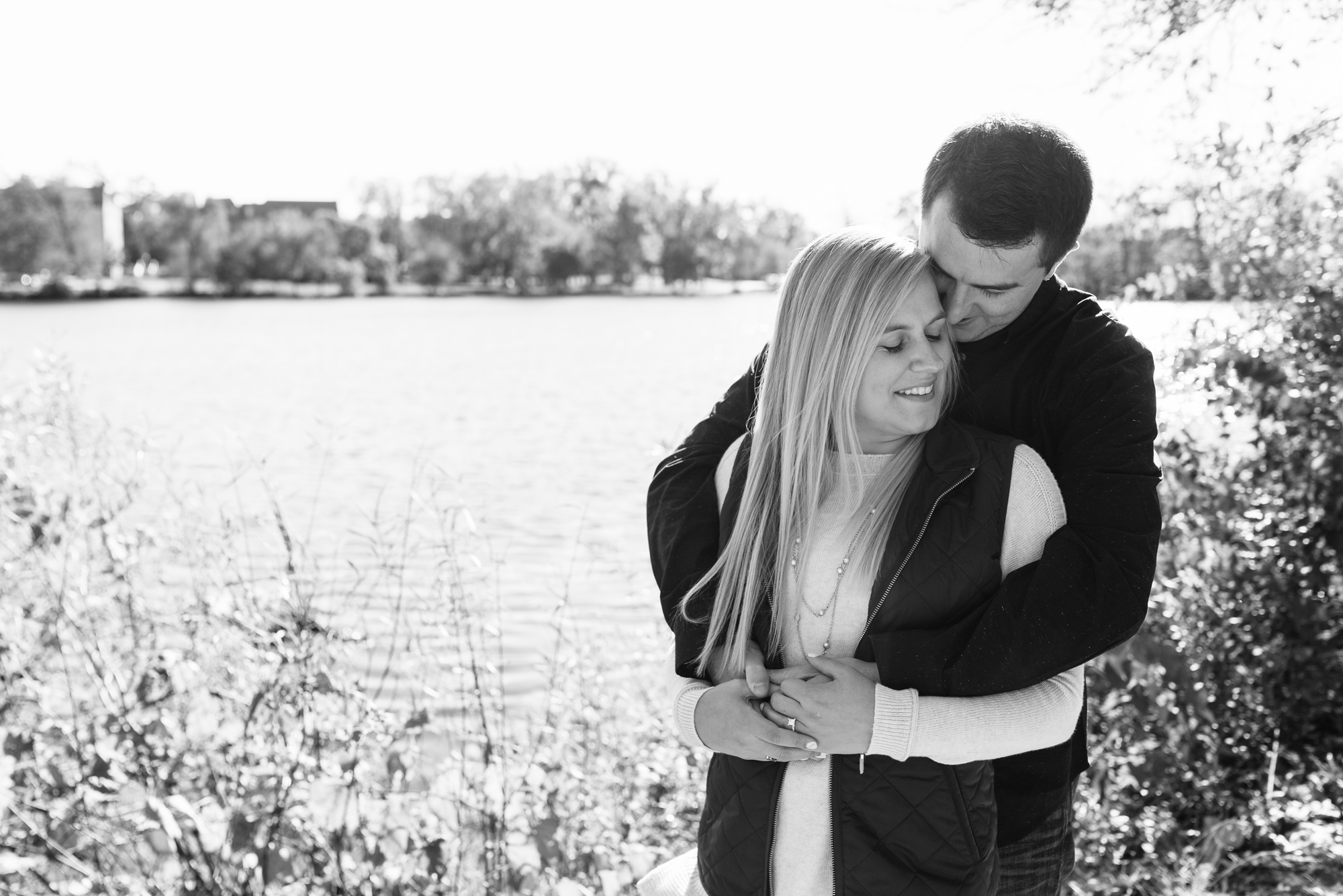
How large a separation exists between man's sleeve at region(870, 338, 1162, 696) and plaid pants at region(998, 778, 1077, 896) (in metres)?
0.44

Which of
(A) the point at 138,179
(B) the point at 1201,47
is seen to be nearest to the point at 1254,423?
(B) the point at 1201,47

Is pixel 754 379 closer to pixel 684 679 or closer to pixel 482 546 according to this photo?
pixel 684 679

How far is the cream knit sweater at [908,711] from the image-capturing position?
1.77 meters

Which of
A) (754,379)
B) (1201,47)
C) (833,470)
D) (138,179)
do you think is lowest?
(833,470)

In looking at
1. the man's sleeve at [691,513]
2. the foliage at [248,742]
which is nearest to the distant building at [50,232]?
the foliage at [248,742]

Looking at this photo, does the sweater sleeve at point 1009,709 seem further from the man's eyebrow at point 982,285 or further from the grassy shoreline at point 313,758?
the grassy shoreline at point 313,758

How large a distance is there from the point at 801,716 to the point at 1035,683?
383 millimetres

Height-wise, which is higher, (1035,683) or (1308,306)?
(1308,306)

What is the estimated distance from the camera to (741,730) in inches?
73.2

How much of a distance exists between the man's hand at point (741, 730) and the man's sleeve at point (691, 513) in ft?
0.43

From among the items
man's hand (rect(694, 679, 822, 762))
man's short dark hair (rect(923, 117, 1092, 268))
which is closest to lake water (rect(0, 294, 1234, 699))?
man's hand (rect(694, 679, 822, 762))

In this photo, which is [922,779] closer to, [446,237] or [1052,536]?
[1052,536]

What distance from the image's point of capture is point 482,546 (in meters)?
4.34

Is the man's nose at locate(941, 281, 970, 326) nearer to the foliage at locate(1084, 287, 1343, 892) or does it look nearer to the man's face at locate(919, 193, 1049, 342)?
the man's face at locate(919, 193, 1049, 342)
